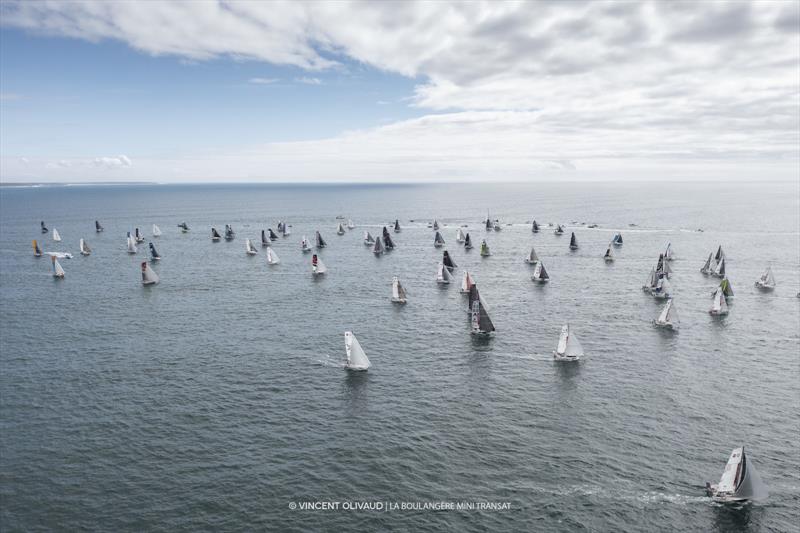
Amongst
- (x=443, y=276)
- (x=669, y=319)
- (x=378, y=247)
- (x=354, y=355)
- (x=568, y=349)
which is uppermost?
(x=378, y=247)

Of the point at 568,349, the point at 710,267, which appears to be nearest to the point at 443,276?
the point at 568,349

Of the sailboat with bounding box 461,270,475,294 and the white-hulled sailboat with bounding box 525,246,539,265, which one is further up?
the white-hulled sailboat with bounding box 525,246,539,265

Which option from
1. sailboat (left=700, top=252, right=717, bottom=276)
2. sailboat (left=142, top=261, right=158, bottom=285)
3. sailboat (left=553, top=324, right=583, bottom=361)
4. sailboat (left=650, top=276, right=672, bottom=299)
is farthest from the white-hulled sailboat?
sailboat (left=142, top=261, right=158, bottom=285)

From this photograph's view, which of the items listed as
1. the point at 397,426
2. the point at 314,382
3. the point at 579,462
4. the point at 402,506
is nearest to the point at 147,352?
the point at 314,382

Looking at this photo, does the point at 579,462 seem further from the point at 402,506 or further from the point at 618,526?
the point at 402,506

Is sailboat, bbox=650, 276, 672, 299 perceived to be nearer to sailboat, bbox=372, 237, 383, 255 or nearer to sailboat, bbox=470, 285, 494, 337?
sailboat, bbox=470, 285, 494, 337

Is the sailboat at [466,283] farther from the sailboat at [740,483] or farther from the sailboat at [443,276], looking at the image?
the sailboat at [740,483]

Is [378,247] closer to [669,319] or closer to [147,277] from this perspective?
[147,277]
